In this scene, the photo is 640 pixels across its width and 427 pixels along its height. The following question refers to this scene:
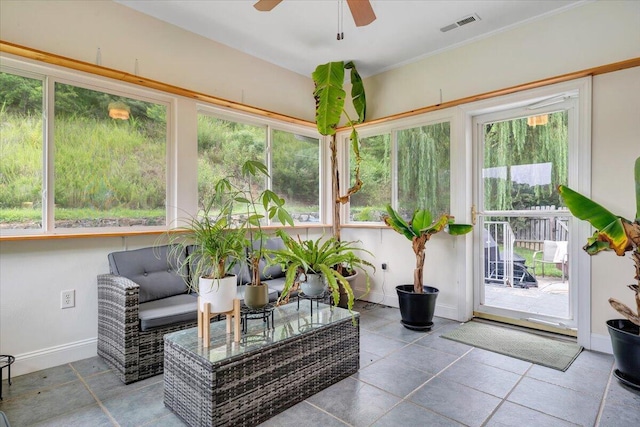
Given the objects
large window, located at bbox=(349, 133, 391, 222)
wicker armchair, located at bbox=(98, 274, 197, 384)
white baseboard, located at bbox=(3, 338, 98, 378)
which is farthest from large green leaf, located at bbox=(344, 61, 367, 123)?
white baseboard, located at bbox=(3, 338, 98, 378)

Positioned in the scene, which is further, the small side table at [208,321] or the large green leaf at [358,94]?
the large green leaf at [358,94]

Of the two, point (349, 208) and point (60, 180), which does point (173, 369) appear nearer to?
point (60, 180)

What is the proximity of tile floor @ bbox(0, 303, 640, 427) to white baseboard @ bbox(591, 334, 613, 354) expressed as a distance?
0.06 m

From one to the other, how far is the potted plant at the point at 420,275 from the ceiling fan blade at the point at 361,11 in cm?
186

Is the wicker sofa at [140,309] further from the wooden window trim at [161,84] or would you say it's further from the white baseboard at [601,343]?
the white baseboard at [601,343]

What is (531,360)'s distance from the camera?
2543 millimetres

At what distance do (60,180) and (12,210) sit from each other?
36 cm

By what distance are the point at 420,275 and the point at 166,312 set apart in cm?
232

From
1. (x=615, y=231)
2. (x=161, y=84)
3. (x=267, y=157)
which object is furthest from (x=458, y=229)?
(x=161, y=84)

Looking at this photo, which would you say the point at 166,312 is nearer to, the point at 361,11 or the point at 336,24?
the point at 361,11

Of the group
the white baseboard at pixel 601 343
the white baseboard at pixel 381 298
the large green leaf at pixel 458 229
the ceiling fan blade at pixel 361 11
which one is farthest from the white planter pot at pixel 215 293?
the white baseboard at pixel 601 343

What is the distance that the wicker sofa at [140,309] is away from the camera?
86.4 inches

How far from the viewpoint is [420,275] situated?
335cm

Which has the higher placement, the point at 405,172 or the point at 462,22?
the point at 462,22
